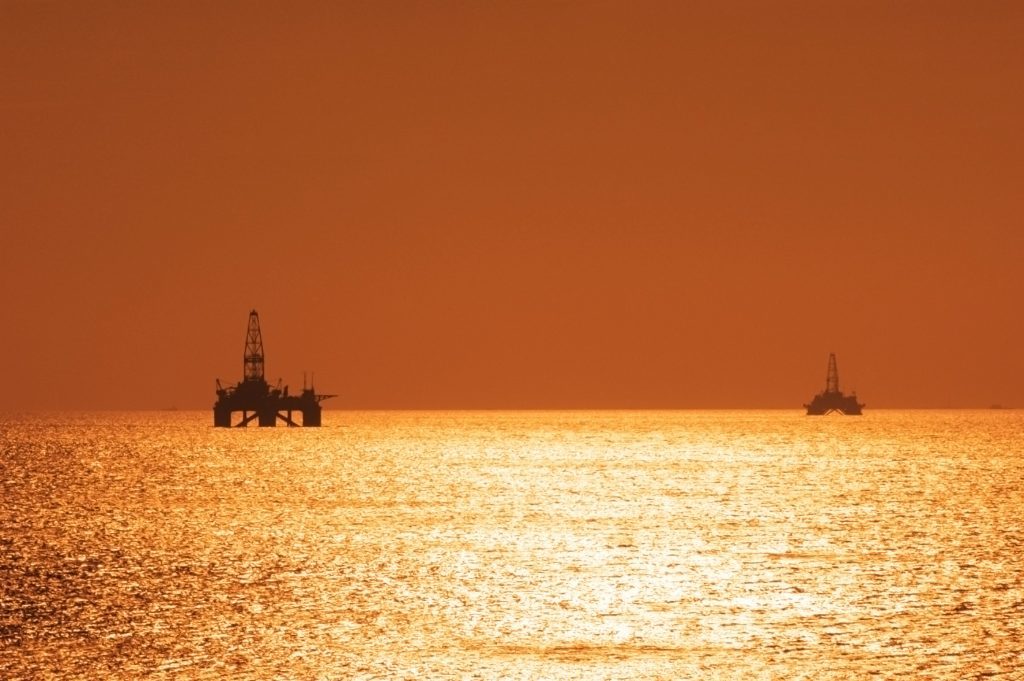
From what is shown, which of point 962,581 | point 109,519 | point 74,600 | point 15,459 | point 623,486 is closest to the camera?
point 74,600

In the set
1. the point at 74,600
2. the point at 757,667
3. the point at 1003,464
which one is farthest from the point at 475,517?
the point at 1003,464

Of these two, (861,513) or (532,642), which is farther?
(861,513)

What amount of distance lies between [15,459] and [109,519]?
99.5 metres

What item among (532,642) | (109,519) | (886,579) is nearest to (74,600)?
(532,642)

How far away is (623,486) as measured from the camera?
13225 cm

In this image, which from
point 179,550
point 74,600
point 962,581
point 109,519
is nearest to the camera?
point 74,600

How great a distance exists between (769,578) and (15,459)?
474 ft

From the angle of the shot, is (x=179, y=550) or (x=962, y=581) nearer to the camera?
(x=962, y=581)

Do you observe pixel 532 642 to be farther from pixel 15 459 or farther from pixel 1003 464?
pixel 15 459

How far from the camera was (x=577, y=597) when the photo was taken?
54.4 metres

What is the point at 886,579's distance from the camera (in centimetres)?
5956

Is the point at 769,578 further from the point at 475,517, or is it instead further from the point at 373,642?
the point at 475,517

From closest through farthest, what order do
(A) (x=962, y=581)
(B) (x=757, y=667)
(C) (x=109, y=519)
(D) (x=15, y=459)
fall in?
1. (B) (x=757, y=667)
2. (A) (x=962, y=581)
3. (C) (x=109, y=519)
4. (D) (x=15, y=459)

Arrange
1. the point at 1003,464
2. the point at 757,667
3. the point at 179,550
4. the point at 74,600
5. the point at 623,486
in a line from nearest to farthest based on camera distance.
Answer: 1. the point at 757,667
2. the point at 74,600
3. the point at 179,550
4. the point at 623,486
5. the point at 1003,464
